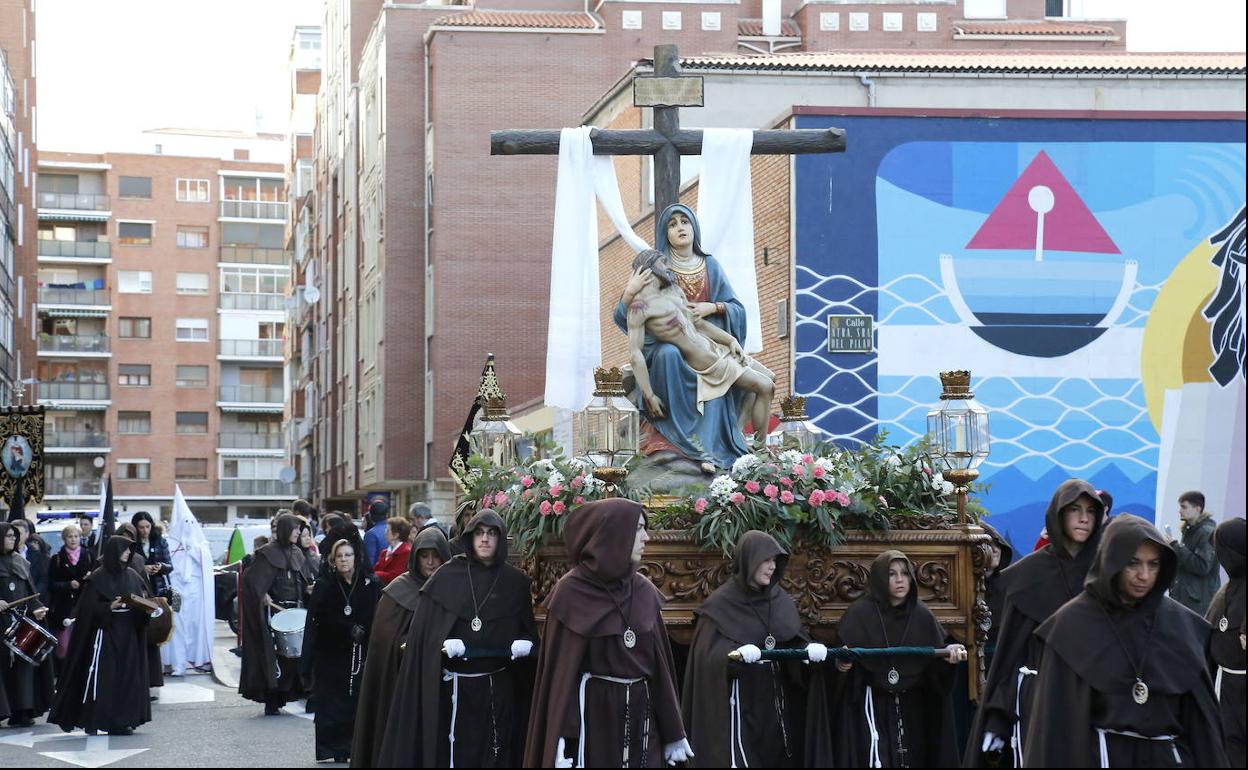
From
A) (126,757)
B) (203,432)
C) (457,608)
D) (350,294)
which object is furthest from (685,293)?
(203,432)

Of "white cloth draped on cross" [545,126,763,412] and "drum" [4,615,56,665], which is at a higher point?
"white cloth draped on cross" [545,126,763,412]

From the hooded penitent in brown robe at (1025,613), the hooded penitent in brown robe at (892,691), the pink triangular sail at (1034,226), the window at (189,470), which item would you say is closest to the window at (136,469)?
the window at (189,470)

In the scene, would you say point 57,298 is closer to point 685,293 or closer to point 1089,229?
point 1089,229

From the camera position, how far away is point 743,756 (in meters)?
10.8

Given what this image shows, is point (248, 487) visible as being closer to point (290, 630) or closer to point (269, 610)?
Result: point (269, 610)

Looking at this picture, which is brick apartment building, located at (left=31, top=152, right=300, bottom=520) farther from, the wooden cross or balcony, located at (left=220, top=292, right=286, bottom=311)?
the wooden cross

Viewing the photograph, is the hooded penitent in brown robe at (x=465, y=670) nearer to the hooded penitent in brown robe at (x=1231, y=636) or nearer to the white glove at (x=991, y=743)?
the white glove at (x=991, y=743)

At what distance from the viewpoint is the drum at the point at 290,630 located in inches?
688

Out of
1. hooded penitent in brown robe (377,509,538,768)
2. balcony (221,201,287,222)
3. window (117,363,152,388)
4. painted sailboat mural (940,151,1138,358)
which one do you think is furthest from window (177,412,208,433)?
hooded penitent in brown robe (377,509,538,768)

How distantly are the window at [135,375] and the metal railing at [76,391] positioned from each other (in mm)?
1418

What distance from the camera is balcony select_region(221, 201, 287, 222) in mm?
98438

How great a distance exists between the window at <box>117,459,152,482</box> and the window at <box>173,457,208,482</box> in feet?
4.15

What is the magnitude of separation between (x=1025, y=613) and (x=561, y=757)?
7.87ft

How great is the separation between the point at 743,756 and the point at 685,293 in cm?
344
